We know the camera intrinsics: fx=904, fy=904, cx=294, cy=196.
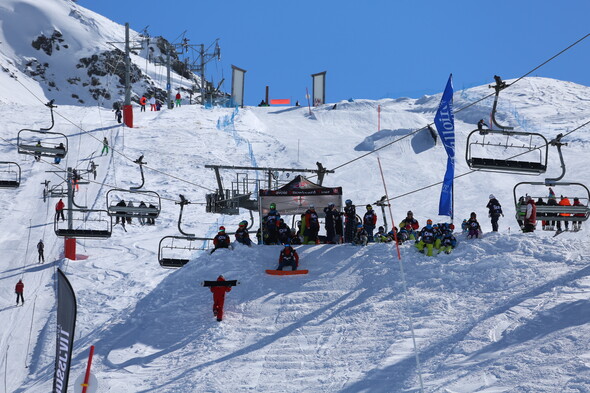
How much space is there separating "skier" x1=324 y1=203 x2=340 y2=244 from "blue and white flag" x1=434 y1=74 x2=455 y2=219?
364 centimetres

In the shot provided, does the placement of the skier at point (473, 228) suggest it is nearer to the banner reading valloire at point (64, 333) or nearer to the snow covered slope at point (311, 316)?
the snow covered slope at point (311, 316)

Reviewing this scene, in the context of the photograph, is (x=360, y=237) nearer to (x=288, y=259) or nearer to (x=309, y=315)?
(x=288, y=259)

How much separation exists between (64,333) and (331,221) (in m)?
13.8

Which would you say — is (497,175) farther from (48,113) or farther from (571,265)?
(48,113)

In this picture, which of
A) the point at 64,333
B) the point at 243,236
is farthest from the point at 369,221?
the point at 64,333

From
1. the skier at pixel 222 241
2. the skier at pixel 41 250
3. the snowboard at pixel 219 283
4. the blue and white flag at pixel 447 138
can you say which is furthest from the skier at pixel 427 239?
the skier at pixel 41 250

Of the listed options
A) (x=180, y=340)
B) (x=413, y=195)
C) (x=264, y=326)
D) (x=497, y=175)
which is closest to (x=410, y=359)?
(x=264, y=326)

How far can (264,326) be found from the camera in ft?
60.2

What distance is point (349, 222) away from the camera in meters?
23.2

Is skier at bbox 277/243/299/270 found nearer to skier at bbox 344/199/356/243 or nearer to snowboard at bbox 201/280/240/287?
snowboard at bbox 201/280/240/287

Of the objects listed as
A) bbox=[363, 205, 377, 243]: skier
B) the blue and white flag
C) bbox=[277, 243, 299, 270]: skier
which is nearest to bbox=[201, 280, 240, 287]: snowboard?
bbox=[277, 243, 299, 270]: skier

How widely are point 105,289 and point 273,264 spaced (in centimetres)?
686

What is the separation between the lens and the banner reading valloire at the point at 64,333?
984 centimetres

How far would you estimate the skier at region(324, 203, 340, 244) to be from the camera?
2334 centimetres
